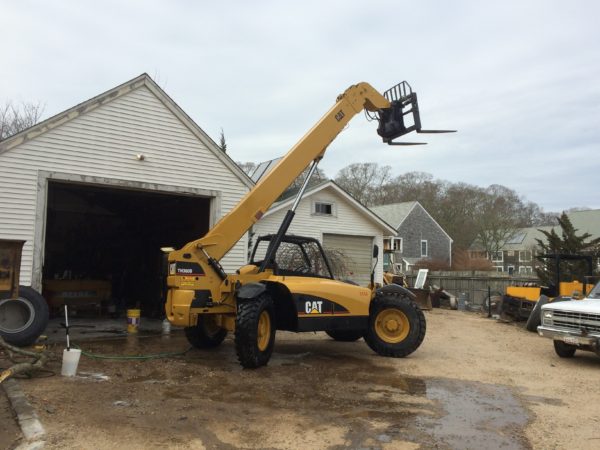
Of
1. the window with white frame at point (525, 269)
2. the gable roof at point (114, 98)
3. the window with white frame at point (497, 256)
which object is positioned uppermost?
the gable roof at point (114, 98)

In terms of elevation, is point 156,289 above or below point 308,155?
below

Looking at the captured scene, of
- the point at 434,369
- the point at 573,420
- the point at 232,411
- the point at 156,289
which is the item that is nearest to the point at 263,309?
the point at 232,411

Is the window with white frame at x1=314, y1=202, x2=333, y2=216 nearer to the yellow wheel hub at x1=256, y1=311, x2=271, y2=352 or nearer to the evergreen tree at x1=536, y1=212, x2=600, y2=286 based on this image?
the evergreen tree at x1=536, y1=212, x2=600, y2=286

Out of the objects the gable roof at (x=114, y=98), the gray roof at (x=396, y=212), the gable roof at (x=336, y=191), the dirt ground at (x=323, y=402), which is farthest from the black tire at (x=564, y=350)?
the gray roof at (x=396, y=212)

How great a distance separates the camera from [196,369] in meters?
8.06

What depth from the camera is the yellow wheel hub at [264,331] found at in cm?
820

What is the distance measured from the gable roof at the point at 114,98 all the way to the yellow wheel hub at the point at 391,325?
619 cm

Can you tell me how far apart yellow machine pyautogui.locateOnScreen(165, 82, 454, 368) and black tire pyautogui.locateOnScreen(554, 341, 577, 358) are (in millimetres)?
2839

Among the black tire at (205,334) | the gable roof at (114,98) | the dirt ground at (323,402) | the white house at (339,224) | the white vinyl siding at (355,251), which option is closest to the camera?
the dirt ground at (323,402)

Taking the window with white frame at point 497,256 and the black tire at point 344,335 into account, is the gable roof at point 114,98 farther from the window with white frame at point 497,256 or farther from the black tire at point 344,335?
the window with white frame at point 497,256

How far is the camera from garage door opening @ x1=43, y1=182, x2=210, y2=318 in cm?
1591

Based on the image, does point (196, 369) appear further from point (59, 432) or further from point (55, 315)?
point (55, 315)

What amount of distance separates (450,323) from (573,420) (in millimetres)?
10868

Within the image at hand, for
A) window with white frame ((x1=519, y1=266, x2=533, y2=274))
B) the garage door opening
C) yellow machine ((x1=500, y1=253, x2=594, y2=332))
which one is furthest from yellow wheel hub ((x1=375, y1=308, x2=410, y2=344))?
window with white frame ((x1=519, y1=266, x2=533, y2=274))
